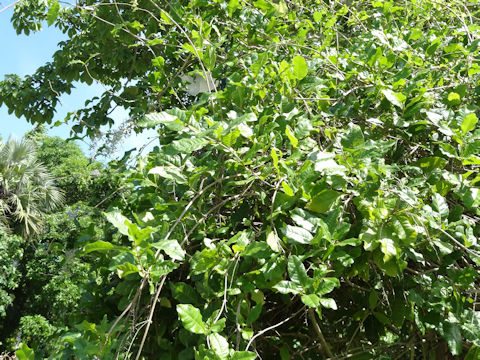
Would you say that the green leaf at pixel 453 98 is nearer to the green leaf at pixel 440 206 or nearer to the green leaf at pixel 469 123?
the green leaf at pixel 469 123

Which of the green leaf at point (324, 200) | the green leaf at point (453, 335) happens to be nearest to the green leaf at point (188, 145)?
the green leaf at point (324, 200)

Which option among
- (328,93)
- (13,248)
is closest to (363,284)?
(328,93)

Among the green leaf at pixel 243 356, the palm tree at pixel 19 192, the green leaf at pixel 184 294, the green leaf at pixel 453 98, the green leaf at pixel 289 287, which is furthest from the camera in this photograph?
the palm tree at pixel 19 192

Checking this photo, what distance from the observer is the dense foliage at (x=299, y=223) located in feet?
2.78

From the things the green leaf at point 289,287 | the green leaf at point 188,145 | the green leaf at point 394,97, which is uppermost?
the green leaf at point 188,145

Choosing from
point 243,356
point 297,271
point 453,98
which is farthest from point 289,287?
point 453,98

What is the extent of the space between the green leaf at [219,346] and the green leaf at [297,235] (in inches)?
8.6

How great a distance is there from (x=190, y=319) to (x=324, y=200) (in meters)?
0.34

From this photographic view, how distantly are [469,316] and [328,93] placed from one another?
66 cm

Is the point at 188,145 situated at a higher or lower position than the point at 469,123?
higher

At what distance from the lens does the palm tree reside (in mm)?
8828

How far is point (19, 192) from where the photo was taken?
909 cm

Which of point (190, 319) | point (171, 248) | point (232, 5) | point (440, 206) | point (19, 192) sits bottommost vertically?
point (440, 206)

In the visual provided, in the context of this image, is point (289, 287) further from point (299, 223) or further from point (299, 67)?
point (299, 67)
